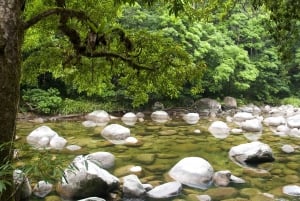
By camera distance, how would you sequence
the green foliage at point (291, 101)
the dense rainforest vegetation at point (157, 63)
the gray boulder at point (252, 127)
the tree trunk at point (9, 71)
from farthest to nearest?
the green foliage at point (291, 101) < the gray boulder at point (252, 127) < the dense rainforest vegetation at point (157, 63) < the tree trunk at point (9, 71)

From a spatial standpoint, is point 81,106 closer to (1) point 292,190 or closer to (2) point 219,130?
(2) point 219,130

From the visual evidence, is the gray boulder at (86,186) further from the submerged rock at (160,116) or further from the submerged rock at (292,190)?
the submerged rock at (160,116)

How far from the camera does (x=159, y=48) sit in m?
4.10

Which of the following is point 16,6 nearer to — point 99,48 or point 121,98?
point 99,48

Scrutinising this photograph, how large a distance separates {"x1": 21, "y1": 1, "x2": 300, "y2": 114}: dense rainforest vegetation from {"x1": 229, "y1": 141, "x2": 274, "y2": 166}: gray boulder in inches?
104

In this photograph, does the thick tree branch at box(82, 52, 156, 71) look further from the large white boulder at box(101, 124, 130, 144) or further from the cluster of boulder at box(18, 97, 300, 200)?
the large white boulder at box(101, 124, 130, 144)

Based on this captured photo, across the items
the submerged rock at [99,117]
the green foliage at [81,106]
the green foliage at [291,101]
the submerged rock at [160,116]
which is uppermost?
the green foliage at [81,106]

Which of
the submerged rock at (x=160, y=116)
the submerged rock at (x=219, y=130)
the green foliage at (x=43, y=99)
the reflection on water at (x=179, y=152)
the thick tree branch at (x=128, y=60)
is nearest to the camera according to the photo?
the thick tree branch at (x=128, y=60)

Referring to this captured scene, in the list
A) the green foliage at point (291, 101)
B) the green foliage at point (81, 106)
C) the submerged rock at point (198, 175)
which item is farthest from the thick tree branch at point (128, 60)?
the green foliage at point (291, 101)

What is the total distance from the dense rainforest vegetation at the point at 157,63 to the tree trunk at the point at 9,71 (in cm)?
108

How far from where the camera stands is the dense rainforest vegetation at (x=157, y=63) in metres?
4.16

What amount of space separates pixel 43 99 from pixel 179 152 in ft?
26.8

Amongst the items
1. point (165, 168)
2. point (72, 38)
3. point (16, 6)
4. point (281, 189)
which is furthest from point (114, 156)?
point (16, 6)

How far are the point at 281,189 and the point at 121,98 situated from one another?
11.4m
